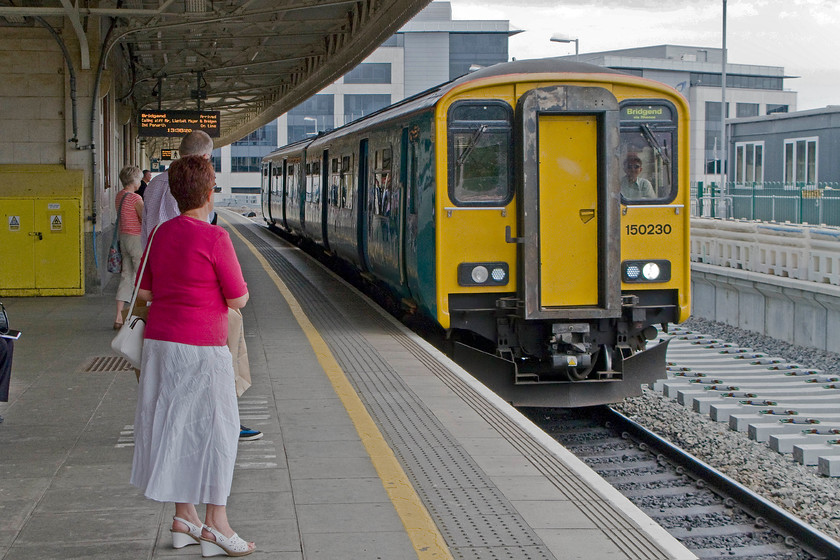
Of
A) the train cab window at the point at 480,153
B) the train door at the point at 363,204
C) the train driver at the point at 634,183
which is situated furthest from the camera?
the train door at the point at 363,204

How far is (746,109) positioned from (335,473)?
66.9 m

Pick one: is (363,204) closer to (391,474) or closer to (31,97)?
(31,97)

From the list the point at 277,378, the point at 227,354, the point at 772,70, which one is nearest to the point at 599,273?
the point at 277,378

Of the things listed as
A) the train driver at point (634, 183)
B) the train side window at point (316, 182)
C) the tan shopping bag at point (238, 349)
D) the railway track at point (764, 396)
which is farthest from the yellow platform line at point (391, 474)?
the train side window at point (316, 182)

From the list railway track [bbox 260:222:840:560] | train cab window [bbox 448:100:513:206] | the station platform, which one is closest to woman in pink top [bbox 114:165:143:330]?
the station platform

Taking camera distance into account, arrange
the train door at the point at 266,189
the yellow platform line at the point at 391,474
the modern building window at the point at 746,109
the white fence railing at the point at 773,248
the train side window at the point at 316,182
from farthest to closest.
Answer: the modern building window at the point at 746,109 → the train door at the point at 266,189 → the train side window at the point at 316,182 → the white fence railing at the point at 773,248 → the yellow platform line at the point at 391,474

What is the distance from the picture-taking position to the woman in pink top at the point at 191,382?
14.3 feet

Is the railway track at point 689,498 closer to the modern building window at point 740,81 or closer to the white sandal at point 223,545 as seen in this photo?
the white sandal at point 223,545

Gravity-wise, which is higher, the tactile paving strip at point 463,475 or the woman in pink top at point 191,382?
the woman in pink top at point 191,382

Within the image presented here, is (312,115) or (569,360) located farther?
(312,115)

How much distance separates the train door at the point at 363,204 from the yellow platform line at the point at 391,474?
4497 mm

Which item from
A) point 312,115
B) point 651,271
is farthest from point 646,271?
point 312,115

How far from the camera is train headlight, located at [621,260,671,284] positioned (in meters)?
9.59

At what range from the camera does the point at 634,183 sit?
9.70m
